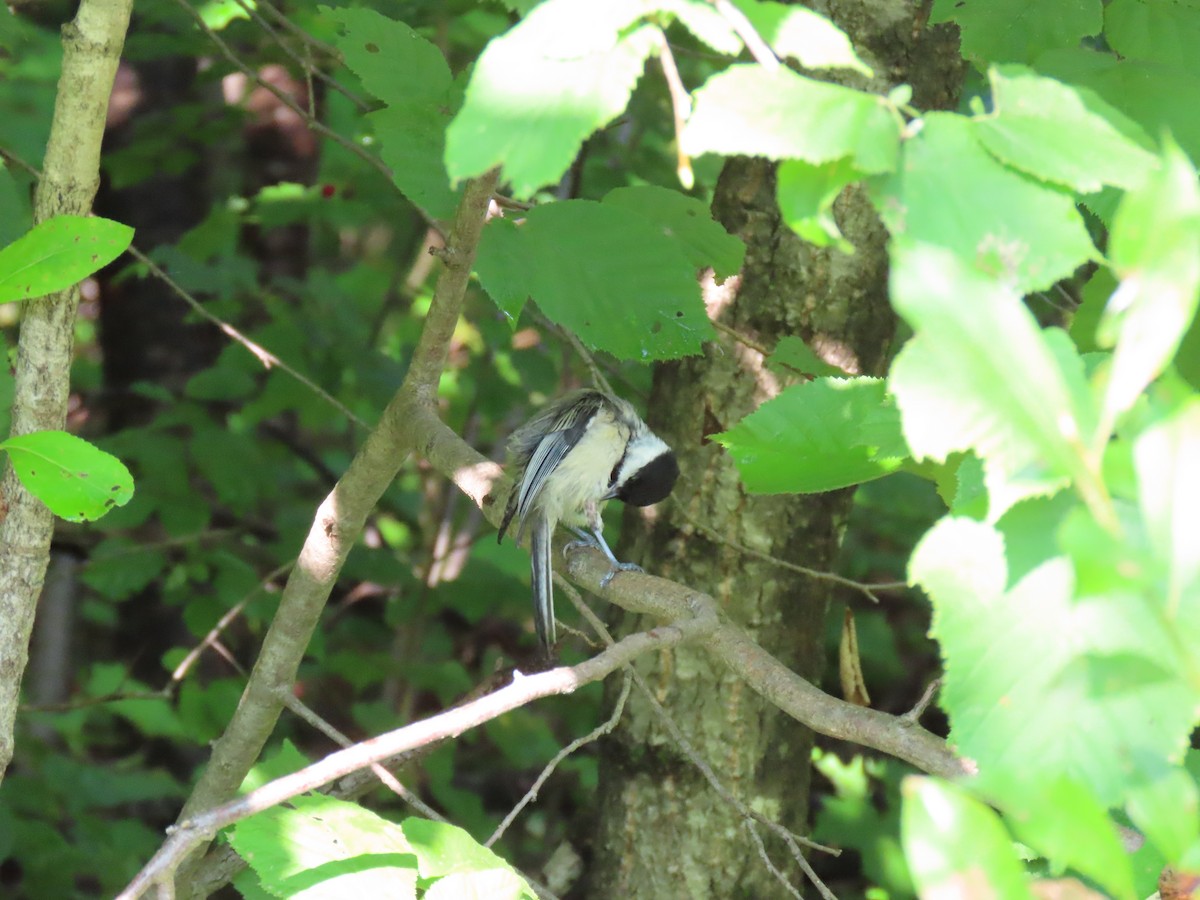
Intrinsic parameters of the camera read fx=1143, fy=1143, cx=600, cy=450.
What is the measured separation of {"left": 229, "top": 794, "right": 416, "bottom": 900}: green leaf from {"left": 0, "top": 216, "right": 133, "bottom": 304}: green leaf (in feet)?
2.85

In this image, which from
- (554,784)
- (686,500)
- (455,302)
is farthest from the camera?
(554,784)

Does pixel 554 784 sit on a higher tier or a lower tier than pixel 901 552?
lower

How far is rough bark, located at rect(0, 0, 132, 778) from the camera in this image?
6.86 feet

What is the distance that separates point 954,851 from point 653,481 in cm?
229

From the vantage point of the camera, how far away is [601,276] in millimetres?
2203

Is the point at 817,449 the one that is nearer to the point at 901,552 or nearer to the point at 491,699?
the point at 491,699

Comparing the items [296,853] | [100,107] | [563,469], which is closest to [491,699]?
[296,853]

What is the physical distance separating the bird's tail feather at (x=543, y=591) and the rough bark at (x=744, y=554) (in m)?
0.28

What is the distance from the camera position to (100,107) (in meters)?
2.13

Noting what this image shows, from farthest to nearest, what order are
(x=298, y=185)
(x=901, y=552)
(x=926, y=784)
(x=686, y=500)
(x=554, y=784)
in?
1. (x=901, y=552)
2. (x=298, y=185)
3. (x=554, y=784)
4. (x=686, y=500)
5. (x=926, y=784)

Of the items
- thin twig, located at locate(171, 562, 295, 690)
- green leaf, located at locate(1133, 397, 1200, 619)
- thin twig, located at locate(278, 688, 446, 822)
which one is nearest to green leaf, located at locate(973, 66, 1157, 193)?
green leaf, located at locate(1133, 397, 1200, 619)

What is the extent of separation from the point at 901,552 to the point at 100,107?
4.50m

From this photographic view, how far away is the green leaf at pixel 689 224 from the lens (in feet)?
8.12

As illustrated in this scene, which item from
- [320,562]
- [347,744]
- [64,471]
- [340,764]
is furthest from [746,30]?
[320,562]
